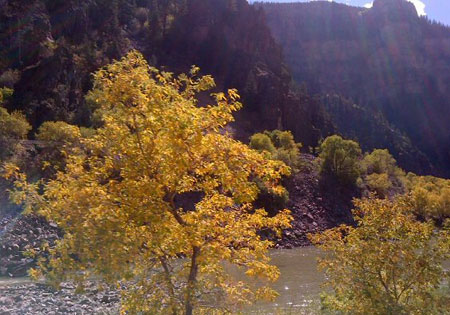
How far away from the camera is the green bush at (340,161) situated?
2603 inches

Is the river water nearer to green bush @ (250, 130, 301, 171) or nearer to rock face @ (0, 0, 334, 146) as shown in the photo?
green bush @ (250, 130, 301, 171)

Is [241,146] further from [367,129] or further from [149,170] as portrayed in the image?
[367,129]

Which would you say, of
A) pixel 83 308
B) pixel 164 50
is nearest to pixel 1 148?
pixel 83 308

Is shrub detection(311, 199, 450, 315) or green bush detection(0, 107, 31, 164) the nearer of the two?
shrub detection(311, 199, 450, 315)

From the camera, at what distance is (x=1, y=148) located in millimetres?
45375

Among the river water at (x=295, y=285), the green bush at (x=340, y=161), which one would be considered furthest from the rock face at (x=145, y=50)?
the river water at (x=295, y=285)

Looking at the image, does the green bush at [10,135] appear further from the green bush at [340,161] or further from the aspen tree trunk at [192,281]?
the aspen tree trunk at [192,281]

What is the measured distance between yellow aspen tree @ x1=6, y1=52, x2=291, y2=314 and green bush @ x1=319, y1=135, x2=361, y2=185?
60354 millimetres

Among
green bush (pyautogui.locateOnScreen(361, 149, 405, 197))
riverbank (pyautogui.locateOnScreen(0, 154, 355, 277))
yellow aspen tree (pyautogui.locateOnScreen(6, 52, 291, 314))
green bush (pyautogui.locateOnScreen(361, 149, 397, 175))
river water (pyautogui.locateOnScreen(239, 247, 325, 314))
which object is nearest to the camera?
yellow aspen tree (pyautogui.locateOnScreen(6, 52, 291, 314))

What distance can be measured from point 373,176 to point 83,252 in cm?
6783

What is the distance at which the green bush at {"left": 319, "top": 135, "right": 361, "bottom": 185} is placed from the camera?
66125 millimetres

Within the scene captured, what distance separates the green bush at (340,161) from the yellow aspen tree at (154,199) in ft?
198

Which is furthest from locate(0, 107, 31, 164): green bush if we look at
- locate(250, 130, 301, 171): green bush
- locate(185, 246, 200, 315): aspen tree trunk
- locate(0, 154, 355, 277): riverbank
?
locate(185, 246, 200, 315): aspen tree trunk

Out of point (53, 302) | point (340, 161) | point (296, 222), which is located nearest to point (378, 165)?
point (340, 161)
